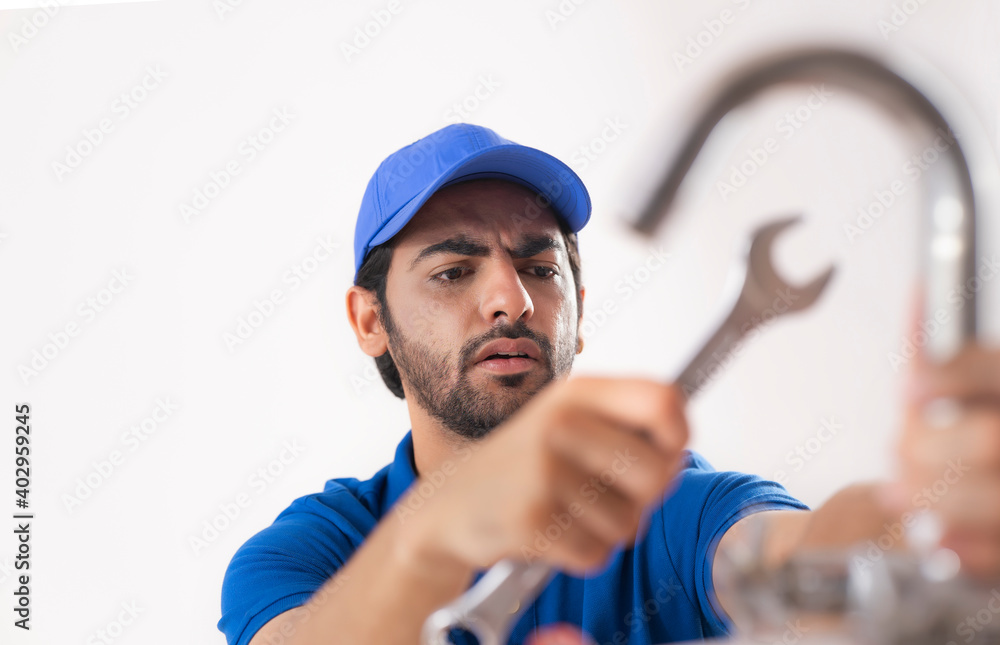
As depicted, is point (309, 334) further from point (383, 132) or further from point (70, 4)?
point (70, 4)

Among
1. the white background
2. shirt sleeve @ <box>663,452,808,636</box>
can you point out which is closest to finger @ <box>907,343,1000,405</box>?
shirt sleeve @ <box>663,452,808,636</box>

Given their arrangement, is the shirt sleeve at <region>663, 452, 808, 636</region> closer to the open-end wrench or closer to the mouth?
the mouth

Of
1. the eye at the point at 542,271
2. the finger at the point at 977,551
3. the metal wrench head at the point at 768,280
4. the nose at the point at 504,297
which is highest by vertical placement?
the eye at the point at 542,271

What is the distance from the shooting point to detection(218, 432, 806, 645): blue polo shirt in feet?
3.32

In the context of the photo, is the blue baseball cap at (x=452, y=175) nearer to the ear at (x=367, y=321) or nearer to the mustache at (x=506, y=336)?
the ear at (x=367, y=321)

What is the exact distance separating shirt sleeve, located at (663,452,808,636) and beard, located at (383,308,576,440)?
0.80 feet

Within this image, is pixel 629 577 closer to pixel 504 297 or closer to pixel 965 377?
pixel 504 297

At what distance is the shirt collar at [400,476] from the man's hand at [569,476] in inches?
30.4

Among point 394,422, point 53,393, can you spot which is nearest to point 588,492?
point 394,422

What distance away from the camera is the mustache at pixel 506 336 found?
115 cm

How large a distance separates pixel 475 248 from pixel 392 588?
679 millimetres

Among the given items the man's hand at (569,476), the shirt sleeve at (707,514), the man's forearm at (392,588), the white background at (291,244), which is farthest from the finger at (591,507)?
the white background at (291,244)

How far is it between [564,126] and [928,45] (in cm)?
94

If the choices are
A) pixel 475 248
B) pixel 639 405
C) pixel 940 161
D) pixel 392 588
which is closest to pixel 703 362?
pixel 639 405
